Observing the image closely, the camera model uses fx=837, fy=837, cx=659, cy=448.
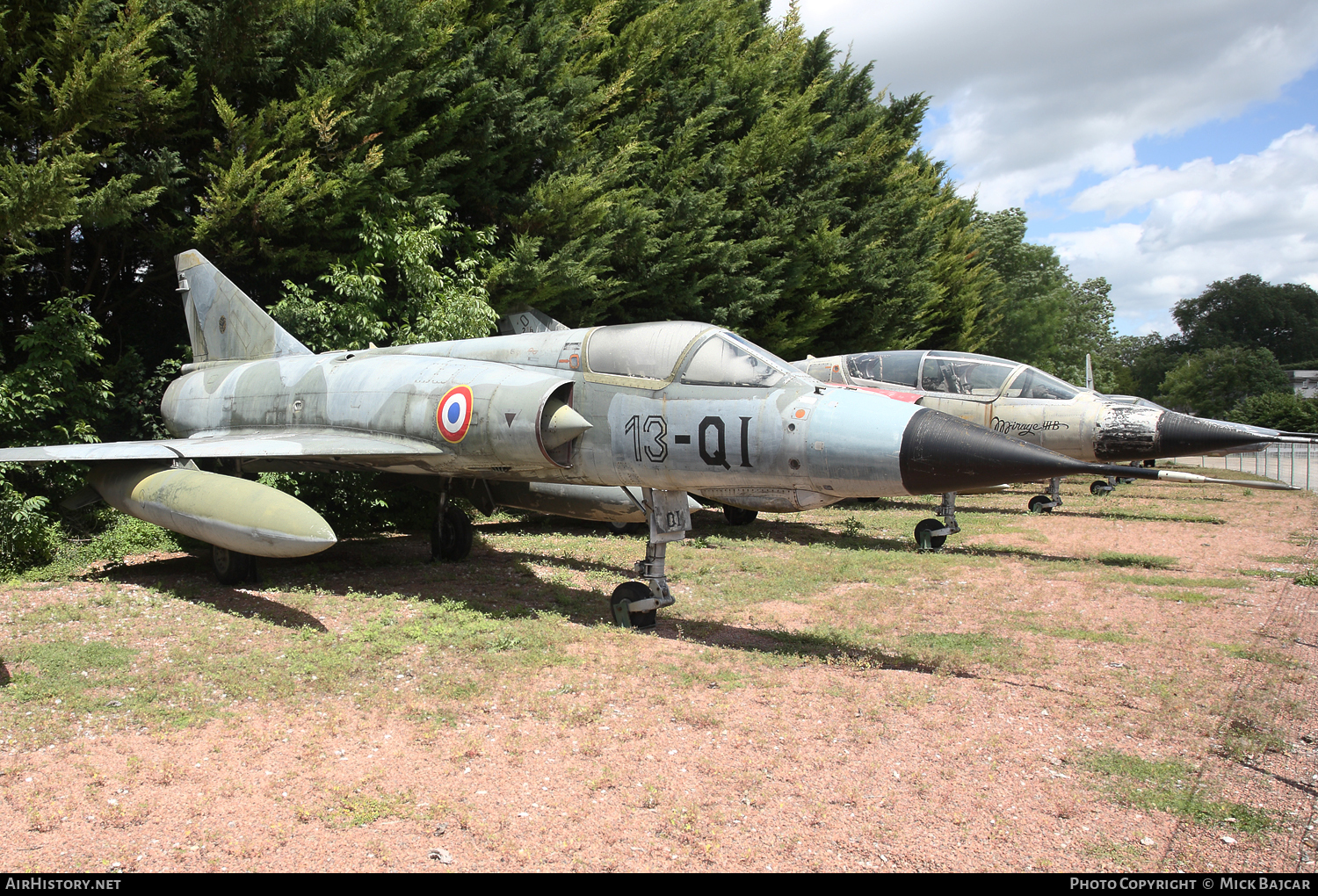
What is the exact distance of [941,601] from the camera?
330 inches

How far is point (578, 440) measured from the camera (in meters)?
7.41

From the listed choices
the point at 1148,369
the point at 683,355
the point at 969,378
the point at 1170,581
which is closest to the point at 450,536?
the point at 683,355

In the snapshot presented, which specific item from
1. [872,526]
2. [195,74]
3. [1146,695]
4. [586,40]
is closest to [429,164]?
[195,74]

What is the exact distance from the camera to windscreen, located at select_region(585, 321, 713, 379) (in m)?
7.07

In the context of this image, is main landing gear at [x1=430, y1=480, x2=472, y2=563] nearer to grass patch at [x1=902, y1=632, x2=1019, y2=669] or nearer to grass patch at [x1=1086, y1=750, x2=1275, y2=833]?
grass patch at [x1=902, y1=632, x2=1019, y2=669]

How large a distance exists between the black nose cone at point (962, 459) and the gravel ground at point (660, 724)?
1.44 meters

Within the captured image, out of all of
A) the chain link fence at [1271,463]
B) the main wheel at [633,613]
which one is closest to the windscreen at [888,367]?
the main wheel at [633,613]

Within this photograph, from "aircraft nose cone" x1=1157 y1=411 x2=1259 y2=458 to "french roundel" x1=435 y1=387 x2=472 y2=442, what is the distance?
9.76 metres

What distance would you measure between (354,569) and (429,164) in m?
6.77

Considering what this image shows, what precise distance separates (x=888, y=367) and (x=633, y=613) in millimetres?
7945

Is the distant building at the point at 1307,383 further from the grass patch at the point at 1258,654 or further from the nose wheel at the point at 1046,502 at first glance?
the grass patch at the point at 1258,654

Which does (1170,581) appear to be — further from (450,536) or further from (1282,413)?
(1282,413)

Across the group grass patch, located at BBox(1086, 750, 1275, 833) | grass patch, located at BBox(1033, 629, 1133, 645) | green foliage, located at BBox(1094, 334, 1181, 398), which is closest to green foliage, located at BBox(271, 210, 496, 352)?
grass patch, located at BBox(1033, 629, 1133, 645)

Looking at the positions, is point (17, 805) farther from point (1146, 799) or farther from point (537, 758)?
point (1146, 799)
